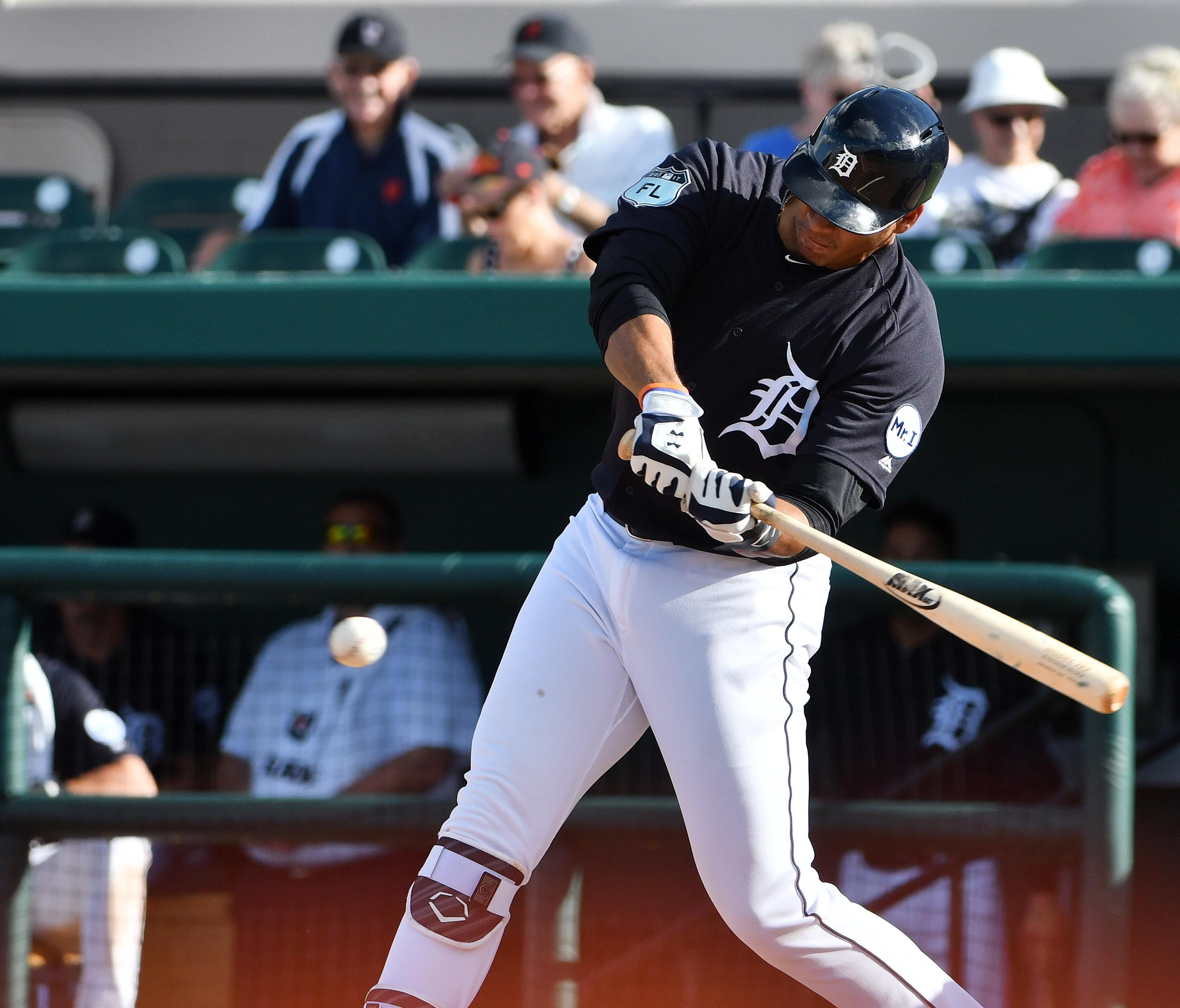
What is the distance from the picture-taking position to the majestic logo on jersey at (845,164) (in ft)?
6.77

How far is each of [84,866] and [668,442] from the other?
175 cm

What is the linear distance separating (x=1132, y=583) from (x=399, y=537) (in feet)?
6.85

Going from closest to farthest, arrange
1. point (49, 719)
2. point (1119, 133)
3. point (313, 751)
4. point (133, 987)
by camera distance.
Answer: point (133, 987) → point (49, 719) → point (313, 751) → point (1119, 133)

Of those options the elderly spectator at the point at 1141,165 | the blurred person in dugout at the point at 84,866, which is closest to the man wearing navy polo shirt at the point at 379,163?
Answer: the elderly spectator at the point at 1141,165

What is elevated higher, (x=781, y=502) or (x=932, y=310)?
(x=932, y=310)

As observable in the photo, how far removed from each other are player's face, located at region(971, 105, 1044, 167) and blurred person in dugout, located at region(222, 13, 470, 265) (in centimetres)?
164

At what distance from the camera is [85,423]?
4488mm

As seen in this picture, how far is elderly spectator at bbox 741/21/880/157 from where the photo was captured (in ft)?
14.8

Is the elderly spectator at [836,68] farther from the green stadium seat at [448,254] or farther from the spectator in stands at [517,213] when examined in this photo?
the green stadium seat at [448,254]

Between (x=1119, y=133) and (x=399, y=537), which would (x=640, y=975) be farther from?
(x=1119, y=133)

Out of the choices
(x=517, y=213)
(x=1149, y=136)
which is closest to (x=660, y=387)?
(x=517, y=213)

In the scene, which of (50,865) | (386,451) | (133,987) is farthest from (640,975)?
(386,451)

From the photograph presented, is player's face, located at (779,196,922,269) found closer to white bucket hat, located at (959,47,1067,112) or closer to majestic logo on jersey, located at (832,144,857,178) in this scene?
majestic logo on jersey, located at (832,144,857,178)

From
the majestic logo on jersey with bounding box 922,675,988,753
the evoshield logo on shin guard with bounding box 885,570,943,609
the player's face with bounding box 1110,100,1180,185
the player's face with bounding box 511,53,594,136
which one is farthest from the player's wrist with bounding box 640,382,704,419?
the player's face with bounding box 511,53,594,136
